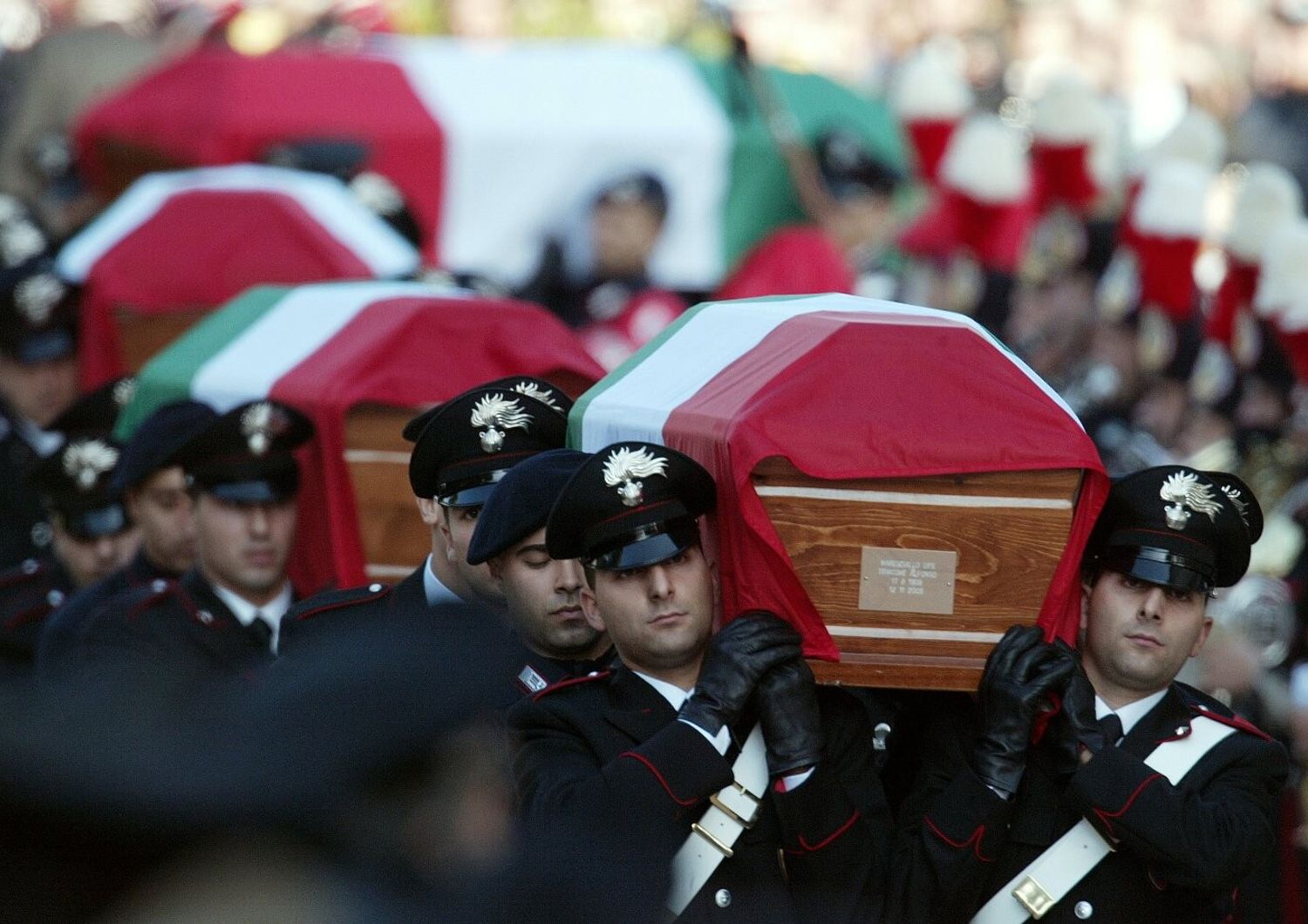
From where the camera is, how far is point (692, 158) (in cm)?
870

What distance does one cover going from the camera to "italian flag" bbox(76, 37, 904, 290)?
333 inches

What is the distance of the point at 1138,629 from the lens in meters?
3.82

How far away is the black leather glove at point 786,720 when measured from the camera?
354 centimetres

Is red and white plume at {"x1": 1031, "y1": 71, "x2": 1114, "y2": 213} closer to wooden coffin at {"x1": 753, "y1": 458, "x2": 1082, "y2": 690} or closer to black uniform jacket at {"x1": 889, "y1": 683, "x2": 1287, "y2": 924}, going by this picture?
black uniform jacket at {"x1": 889, "y1": 683, "x2": 1287, "y2": 924}

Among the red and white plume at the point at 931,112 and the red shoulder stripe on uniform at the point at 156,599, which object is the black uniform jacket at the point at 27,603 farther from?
the red and white plume at the point at 931,112

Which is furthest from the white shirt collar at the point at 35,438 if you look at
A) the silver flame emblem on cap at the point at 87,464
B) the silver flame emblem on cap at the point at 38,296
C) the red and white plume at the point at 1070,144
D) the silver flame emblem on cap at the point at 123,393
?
the red and white plume at the point at 1070,144

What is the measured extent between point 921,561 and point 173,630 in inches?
75.5

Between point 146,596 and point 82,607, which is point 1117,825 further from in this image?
point 82,607

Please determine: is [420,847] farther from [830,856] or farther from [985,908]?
[985,908]

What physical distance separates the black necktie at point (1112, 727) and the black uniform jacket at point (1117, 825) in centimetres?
2

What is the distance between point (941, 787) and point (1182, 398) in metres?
4.42

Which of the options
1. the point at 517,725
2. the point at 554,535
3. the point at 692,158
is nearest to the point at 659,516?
the point at 554,535

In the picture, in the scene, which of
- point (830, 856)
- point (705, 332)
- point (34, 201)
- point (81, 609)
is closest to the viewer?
point (830, 856)

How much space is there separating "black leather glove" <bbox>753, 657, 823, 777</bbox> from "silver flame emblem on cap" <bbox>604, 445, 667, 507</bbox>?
1.08 ft
